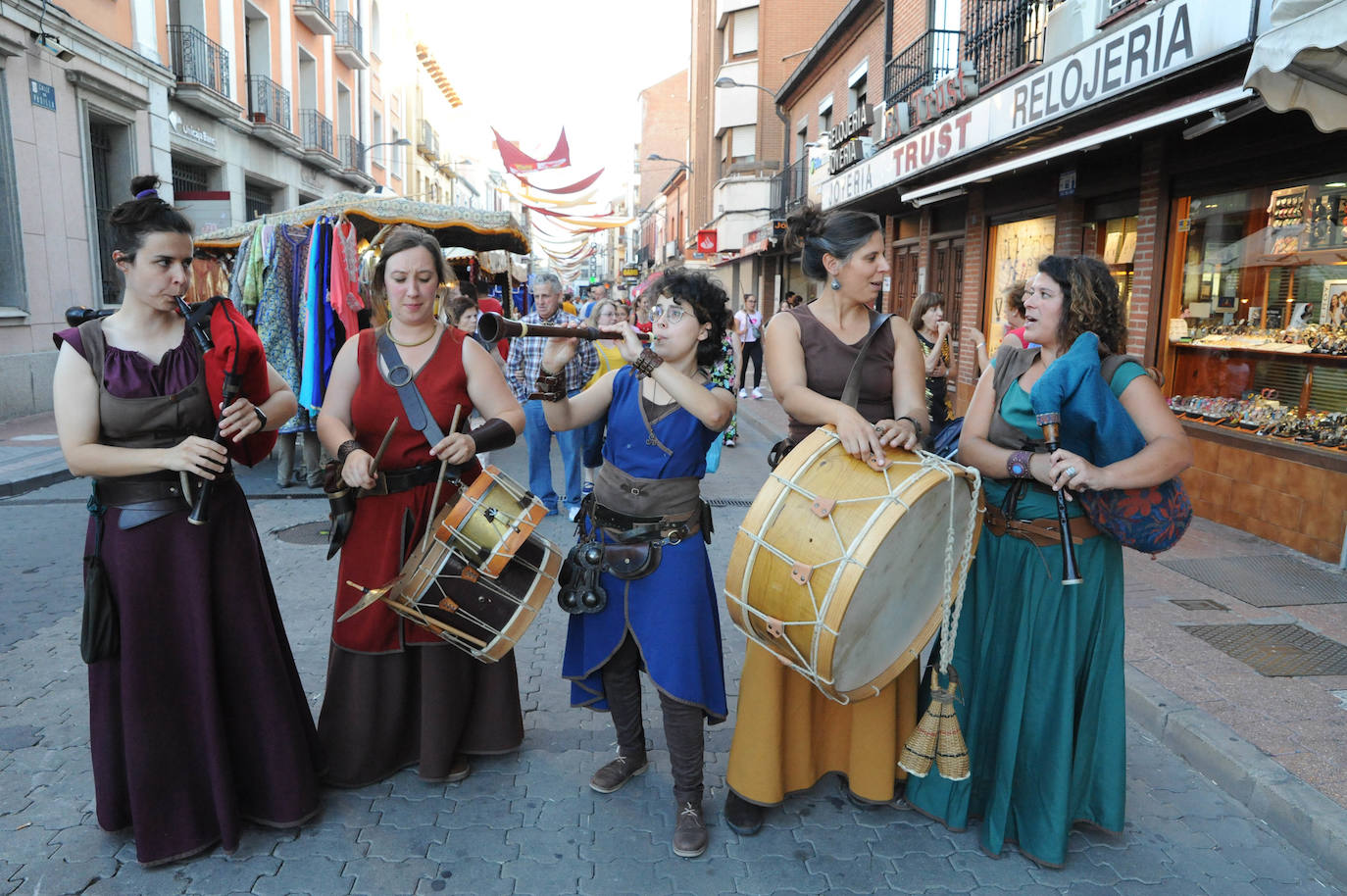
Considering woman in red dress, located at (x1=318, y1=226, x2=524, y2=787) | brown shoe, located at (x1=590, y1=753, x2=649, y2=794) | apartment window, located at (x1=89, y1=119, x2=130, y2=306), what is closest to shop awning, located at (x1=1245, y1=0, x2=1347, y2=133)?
woman in red dress, located at (x1=318, y1=226, x2=524, y2=787)

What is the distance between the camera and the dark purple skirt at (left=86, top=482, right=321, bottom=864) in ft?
8.78

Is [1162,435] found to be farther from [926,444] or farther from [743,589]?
[743,589]

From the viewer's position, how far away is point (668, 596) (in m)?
2.92

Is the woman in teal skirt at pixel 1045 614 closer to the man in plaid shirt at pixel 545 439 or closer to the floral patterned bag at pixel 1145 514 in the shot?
the floral patterned bag at pixel 1145 514

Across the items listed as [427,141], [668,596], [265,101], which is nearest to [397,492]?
[668,596]

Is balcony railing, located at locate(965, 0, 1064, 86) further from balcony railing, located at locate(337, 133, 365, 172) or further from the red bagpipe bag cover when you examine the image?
balcony railing, located at locate(337, 133, 365, 172)

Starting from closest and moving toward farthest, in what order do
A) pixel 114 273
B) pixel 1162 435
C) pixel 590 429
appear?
pixel 1162 435
pixel 590 429
pixel 114 273

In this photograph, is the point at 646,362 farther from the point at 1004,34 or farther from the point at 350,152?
the point at 350,152

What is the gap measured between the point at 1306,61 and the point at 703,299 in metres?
3.21

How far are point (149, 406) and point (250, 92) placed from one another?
68.0ft

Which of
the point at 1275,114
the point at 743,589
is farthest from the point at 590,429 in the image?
the point at 1275,114

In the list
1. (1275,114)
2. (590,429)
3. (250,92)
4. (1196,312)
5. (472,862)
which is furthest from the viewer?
(250,92)

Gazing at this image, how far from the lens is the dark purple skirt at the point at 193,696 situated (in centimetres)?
268

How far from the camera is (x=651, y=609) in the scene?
9.64ft
